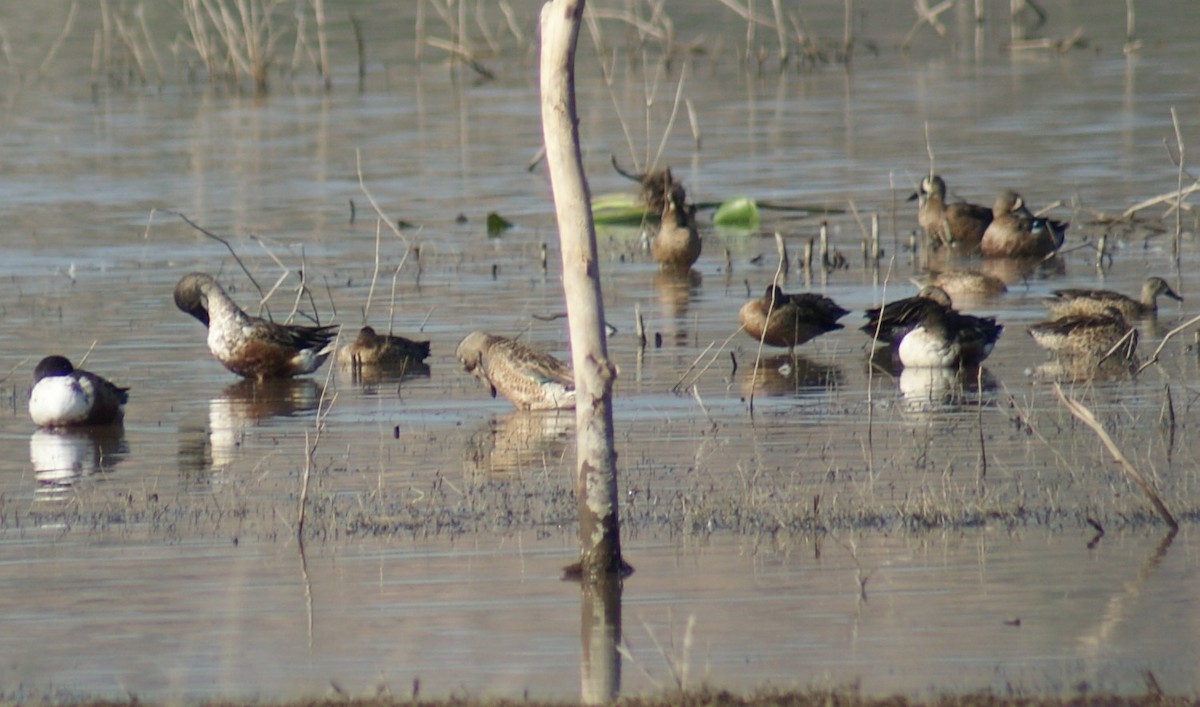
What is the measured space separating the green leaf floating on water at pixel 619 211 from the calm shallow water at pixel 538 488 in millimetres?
230

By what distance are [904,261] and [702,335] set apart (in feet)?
14.9

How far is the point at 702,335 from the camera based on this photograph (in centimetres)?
1570

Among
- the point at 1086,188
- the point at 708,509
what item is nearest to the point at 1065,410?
the point at 708,509

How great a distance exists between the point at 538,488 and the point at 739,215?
12.5 metres

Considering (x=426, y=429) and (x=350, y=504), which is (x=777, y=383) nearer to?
(x=426, y=429)

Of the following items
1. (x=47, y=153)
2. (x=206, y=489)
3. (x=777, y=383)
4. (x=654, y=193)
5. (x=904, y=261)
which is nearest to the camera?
(x=206, y=489)

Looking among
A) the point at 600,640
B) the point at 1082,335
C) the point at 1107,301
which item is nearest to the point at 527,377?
the point at 1082,335

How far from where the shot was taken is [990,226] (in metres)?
20.3

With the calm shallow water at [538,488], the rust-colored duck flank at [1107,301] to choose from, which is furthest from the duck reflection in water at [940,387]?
the rust-colored duck flank at [1107,301]

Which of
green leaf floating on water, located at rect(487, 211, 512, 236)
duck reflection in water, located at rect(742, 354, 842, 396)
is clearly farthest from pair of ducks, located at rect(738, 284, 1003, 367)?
green leaf floating on water, located at rect(487, 211, 512, 236)

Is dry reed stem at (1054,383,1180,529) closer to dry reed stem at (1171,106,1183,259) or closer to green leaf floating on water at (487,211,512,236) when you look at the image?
dry reed stem at (1171,106,1183,259)

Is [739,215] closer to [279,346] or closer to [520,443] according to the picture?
[279,346]

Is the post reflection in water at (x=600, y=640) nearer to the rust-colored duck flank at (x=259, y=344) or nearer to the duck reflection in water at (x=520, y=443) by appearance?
the duck reflection in water at (x=520, y=443)

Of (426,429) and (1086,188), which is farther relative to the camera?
(1086,188)
